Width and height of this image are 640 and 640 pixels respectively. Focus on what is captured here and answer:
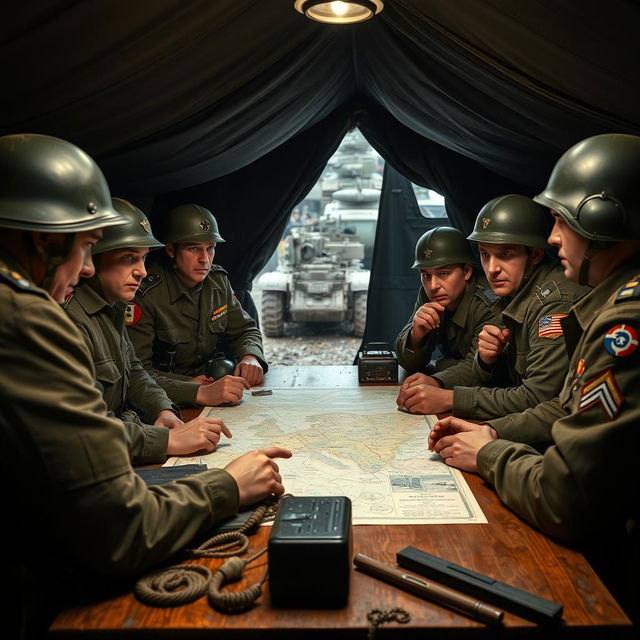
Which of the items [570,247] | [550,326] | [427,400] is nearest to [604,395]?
[570,247]

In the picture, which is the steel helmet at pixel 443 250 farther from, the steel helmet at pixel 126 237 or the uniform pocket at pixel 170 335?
the steel helmet at pixel 126 237

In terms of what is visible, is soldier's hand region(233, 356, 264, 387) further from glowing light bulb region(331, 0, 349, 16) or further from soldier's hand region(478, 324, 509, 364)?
glowing light bulb region(331, 0, 349, 16)

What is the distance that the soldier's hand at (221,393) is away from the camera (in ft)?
10.0

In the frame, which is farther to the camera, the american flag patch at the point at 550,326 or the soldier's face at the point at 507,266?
the soldier's face at the point at 507,266

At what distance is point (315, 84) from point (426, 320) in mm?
1348

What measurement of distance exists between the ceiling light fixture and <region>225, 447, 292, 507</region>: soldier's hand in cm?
146

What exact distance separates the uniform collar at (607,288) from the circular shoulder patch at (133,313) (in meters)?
2.20

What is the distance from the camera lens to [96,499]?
1.48 meters

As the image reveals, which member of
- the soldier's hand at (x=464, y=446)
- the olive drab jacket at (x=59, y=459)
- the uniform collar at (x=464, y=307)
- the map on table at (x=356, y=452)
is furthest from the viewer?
the uniform collar at (x=464, y=307)

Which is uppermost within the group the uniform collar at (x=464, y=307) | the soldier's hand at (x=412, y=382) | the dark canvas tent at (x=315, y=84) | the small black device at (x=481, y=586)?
the dark canvas tent at (x=315, y=84)

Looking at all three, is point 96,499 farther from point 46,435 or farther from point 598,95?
point 598,95

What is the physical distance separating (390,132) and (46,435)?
359cm

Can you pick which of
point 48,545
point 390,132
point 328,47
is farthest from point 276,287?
point 48,545

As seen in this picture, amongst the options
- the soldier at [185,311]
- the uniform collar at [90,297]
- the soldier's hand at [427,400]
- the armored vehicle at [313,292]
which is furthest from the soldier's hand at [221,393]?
the armored vehicle at [313,292]
